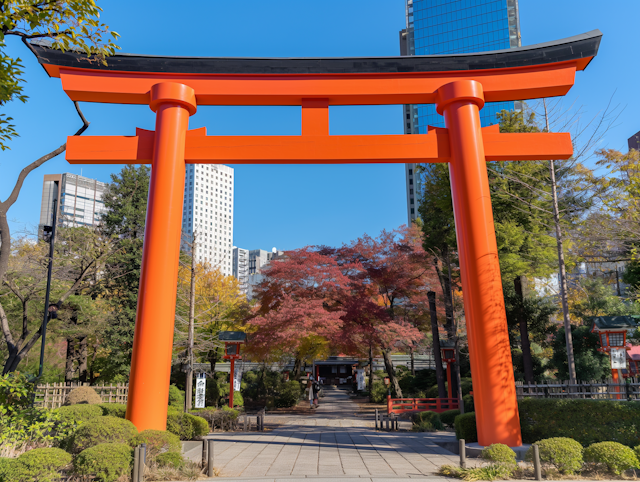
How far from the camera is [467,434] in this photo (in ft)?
33.3

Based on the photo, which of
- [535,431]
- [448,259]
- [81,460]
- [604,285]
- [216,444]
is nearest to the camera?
[81,460]

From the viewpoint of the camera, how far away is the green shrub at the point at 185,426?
1088cm

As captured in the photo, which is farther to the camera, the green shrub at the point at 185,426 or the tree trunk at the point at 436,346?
the tree trunk at the point at 436,346

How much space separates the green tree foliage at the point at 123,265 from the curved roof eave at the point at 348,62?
11.1 metres

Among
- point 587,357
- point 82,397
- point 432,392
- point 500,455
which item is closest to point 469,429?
point 500,455

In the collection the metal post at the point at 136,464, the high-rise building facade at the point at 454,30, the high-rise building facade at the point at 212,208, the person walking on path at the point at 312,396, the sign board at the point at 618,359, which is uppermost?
the high-rise building facade at the point at 454,30

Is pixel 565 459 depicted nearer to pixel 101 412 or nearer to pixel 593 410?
pixel 593 410

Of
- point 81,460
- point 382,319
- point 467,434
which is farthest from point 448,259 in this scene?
point 81,460

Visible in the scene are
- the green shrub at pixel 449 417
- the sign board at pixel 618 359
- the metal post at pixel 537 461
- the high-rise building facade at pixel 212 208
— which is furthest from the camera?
the high-rise building facade at pixel 212 208

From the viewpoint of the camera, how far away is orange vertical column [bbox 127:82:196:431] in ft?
28.4

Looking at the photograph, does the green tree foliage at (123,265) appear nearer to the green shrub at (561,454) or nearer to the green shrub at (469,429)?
the green shrub at (469,429)

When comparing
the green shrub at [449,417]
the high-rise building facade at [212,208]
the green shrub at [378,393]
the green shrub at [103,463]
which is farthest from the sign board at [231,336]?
the high-rise building facade at [212,208]

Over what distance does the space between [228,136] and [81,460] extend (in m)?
6.66

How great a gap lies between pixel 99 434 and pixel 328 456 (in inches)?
183
